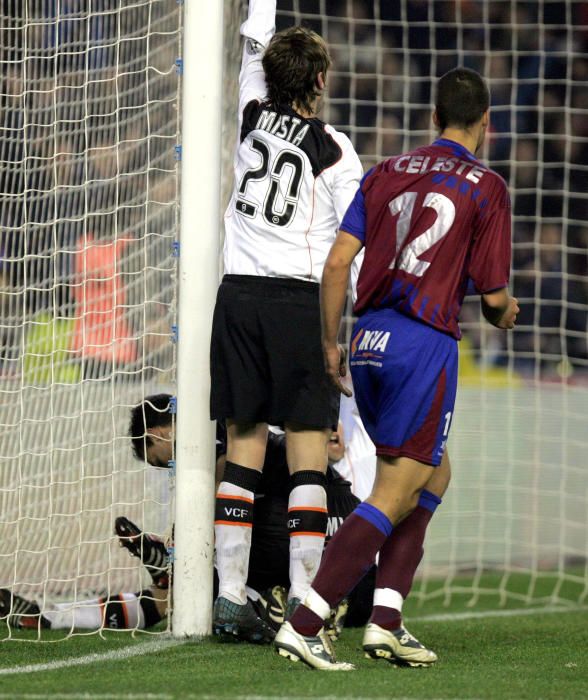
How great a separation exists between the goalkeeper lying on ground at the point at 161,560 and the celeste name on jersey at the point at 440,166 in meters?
1.48

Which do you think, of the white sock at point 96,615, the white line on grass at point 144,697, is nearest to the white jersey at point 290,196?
the white sock at point 96,615

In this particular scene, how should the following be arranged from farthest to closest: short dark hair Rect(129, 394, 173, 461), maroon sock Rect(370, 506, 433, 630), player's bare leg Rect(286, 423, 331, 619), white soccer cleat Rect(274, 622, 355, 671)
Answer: short dark hair Rect(129, 394, 173, 461)
player's bare leg Rect(286, 423, 331, 619)
maroon sock Rect(370, 506, 433, 630)
white soccer cleat Rect(274, 622, 355, 671)

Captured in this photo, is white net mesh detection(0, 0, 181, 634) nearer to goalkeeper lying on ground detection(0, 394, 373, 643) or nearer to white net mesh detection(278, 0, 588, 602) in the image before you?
goalkeeper lying on ground detection(0, 394, 373, 643)

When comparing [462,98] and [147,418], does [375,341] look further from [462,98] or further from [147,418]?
[147,418]

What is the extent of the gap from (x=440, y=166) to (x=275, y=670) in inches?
58.3

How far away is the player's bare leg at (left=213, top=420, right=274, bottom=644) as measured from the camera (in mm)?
4094

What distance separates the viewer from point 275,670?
345 cm

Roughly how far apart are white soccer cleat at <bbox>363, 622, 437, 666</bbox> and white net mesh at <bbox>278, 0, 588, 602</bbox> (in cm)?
335

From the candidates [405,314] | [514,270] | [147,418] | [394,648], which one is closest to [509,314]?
[405,314]

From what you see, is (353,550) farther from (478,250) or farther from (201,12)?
(201,12)

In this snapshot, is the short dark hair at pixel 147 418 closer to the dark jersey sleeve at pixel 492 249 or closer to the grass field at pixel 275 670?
the grass field at pixel 275 670

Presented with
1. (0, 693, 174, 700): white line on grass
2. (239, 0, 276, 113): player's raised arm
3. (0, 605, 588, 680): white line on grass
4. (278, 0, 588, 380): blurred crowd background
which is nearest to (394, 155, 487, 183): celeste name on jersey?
(239, 0, 276, 113): player's raised arm

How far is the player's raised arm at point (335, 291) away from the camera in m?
3.51

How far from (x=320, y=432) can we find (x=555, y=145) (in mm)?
6039
